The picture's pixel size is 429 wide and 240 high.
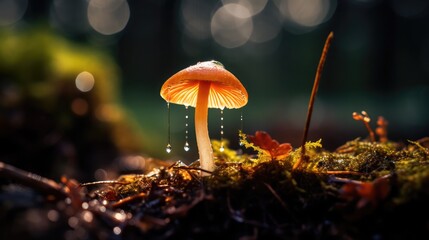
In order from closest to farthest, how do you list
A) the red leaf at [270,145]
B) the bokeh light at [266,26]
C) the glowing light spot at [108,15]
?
the red leaf at [270,145], the glowing light spot at [108,15], the bokeh light at [266,26]

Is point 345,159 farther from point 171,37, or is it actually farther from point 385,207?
point 171,37

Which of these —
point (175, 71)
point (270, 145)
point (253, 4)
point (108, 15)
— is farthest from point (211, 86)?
point (253, 4)

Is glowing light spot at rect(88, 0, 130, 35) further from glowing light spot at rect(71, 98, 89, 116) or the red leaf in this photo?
the red leaf

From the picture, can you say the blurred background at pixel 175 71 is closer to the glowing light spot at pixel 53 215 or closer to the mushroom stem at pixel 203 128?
the mushroom stem at pixel 203 128

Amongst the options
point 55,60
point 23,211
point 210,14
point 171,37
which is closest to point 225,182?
point 23,211

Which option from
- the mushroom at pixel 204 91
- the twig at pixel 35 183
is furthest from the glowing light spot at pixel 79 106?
the twig at pixel 35 183

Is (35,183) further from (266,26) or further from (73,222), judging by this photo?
(266,26)
